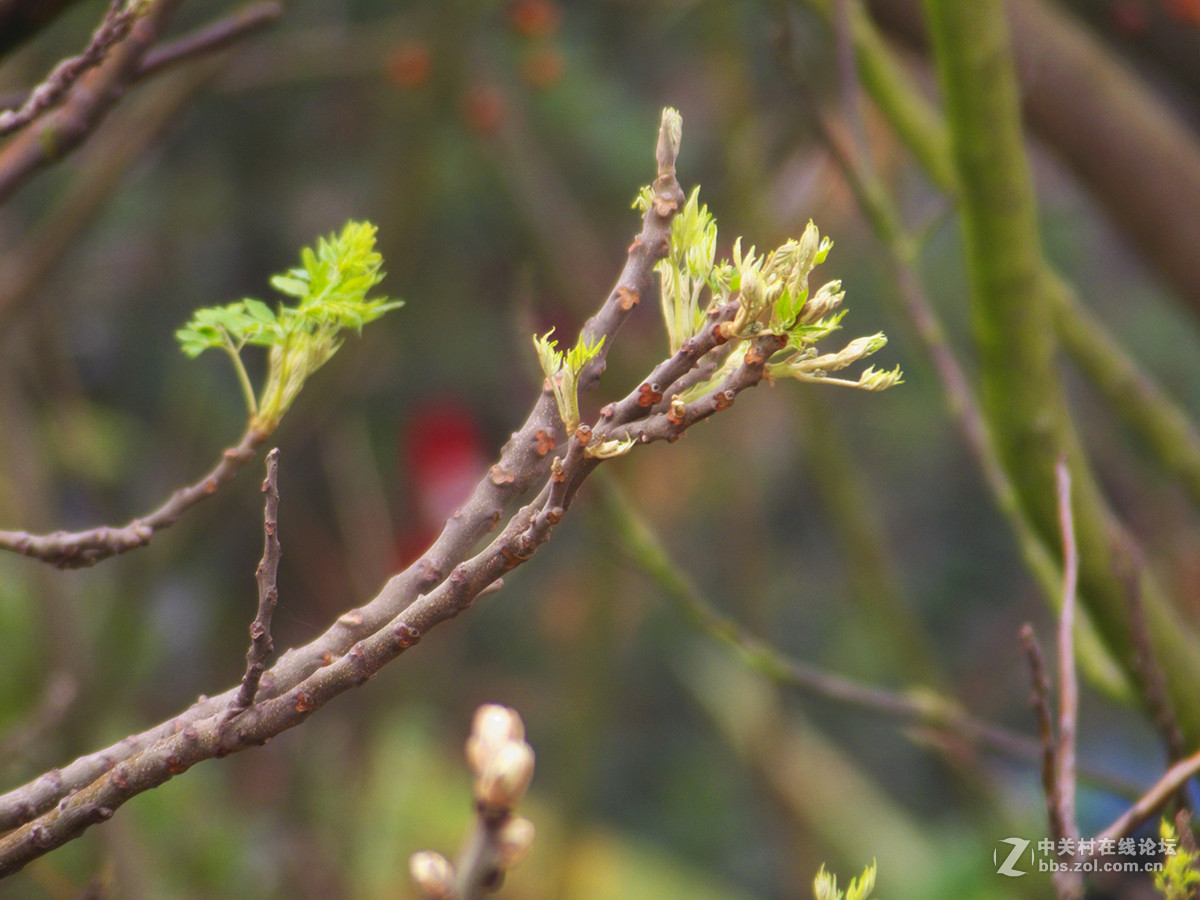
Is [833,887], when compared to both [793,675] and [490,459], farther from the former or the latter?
[490,459]

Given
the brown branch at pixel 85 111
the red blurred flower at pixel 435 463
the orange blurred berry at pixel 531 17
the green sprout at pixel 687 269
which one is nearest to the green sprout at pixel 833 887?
the green sprout at pixel 687 269

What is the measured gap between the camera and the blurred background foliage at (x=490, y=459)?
4.71 feet

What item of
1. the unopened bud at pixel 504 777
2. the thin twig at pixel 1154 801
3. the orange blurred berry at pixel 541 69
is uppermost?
the unopened bud at pixel 504 777

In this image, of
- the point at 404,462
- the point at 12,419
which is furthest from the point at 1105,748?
the point at 12,419

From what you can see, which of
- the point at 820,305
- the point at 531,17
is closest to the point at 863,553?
the point at 531,17

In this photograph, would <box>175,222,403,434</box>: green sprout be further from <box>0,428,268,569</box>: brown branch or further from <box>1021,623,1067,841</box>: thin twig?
<box>1021,623,1067,841</box>: thin twig

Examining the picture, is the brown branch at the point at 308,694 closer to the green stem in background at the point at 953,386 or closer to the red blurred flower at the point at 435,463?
the green stem in background at the point at 953,386

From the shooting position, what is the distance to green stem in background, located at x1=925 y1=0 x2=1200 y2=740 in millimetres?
677

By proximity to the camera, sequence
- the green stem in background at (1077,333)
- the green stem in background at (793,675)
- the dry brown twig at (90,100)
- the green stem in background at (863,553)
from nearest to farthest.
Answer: the dry brown twig at (90,100) → the green stem in background at (793,675) → the green stem in background at (1077,333) → the green stem in background at (863,553)

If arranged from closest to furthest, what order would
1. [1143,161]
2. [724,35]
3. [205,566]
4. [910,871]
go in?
1. [1143,161]
2. [724,35]
3. [910,871]
4. [205,566]

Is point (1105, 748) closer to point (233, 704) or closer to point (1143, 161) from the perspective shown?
point (1143, 161)

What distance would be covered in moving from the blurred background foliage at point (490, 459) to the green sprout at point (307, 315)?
2.02 feet

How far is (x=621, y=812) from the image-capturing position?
2.99 m

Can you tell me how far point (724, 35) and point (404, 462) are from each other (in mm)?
1433
